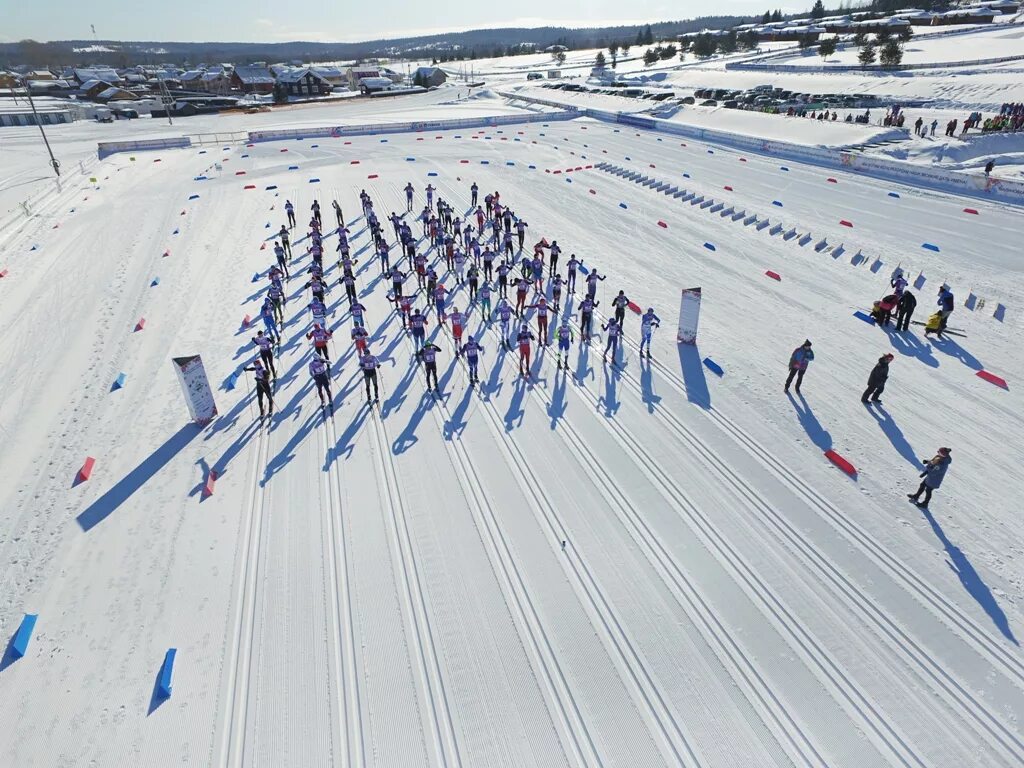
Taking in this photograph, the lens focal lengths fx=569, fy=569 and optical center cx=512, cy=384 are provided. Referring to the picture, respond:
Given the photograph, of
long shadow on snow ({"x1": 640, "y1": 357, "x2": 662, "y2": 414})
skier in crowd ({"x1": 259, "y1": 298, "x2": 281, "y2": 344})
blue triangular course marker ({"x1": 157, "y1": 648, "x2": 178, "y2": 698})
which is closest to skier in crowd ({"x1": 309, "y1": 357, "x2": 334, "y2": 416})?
skier in crowd ({"x1": 259, "y1": 298, "x2": 281, "y2": 344})

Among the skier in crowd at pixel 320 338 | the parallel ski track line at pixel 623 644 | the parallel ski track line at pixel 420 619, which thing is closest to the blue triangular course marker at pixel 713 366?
the parallel ski track line at pixel 623 644

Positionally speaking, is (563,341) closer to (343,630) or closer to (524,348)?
(524,348)

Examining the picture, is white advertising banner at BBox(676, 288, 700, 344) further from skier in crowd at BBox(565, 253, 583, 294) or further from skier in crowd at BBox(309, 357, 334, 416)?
skier in crowd at BBox(309, 357, 334, 416)

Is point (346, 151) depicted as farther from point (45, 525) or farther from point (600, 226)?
point (45, 525)

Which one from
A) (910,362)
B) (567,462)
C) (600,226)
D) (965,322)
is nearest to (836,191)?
(600,226)

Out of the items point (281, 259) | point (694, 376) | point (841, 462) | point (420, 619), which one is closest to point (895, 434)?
point (841, 462)
